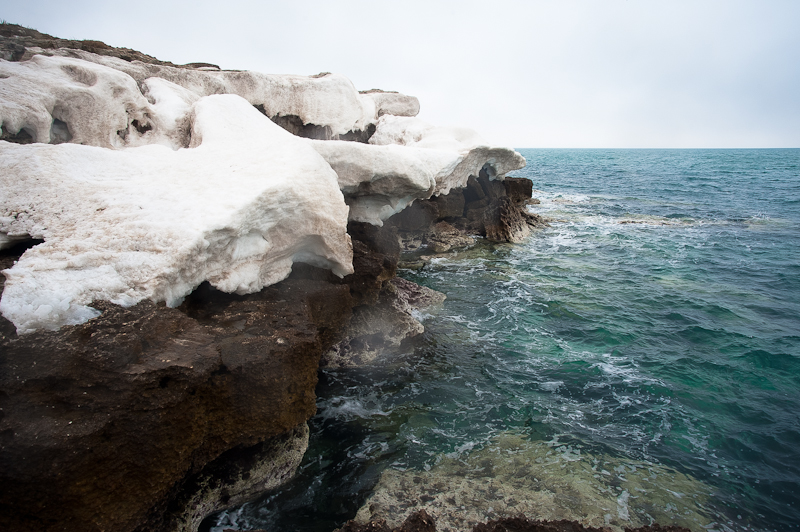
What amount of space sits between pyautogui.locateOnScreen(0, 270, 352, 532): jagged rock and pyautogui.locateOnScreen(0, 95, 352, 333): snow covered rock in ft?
1.43

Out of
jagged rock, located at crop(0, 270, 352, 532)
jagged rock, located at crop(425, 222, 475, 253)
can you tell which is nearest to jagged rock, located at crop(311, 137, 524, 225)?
jagged rock, located at crop(0, 270, 352, 532)

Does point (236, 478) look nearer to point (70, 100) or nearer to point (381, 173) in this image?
point (381, 173)

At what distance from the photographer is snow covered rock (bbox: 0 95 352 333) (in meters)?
4.93

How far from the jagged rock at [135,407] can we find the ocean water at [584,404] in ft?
5.42

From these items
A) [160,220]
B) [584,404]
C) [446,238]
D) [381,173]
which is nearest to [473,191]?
[446,238]

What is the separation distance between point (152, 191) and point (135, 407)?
352cm

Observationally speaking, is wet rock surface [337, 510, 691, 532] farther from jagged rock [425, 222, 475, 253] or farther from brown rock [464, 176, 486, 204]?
brown rock [464, 176, 486, 204]

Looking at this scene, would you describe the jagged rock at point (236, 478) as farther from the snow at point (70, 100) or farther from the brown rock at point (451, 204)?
the brown rock at point (451, 204)

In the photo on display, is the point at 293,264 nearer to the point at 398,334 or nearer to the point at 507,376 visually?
the point at 398,334

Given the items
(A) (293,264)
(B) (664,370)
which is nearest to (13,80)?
(A) (293,264)

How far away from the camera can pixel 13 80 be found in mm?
9031

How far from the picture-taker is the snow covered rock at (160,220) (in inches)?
194

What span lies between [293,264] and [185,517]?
454 cm

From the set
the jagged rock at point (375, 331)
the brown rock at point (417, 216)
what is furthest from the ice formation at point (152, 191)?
the brown rock at point (417, 216)
